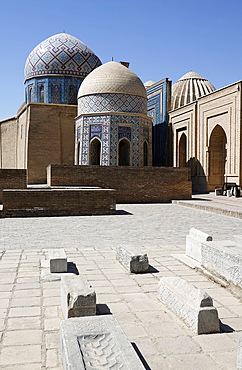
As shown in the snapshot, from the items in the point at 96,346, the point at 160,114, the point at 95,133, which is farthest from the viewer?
the point at 160,114

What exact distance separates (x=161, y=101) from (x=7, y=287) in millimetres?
19117

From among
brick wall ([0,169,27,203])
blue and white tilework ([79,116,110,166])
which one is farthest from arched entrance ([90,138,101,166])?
brick wall ([0,169,27,203])

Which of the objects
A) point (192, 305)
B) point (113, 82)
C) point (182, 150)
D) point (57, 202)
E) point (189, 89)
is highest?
point (189, 89)

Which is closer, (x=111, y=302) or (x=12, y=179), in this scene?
(x=111, y=302)

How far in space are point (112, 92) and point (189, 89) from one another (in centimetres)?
737

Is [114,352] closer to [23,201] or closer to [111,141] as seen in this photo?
[23,201]

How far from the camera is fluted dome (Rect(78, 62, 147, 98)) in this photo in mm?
17078

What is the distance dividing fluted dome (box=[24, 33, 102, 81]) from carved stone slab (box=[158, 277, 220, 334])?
19896 millimetres

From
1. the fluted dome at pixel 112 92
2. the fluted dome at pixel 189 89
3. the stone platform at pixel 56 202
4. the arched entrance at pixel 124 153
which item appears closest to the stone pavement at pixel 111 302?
the stone platform at pixel 56 202

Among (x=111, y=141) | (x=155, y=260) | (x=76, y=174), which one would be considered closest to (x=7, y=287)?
(x=155, y=260)

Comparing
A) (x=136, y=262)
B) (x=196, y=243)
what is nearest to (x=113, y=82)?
(x=196, y=243)

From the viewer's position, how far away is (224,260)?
12.2 feet

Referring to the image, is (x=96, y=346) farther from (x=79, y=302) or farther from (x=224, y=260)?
(x=224, y=260)

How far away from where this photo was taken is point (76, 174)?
12.8 meters
